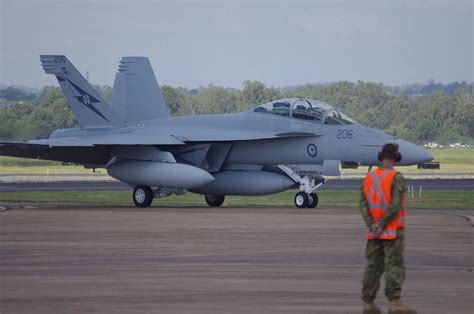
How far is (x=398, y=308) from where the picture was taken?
36.0 feet

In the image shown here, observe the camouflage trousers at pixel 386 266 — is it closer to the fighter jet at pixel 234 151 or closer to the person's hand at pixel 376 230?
the person's hand at pixel 376 230

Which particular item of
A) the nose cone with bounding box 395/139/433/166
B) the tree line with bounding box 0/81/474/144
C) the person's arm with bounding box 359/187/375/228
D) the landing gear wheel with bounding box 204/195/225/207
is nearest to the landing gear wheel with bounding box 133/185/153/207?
the landing gear wheel with bounding box 204/195/225/207

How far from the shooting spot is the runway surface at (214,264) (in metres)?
11.5

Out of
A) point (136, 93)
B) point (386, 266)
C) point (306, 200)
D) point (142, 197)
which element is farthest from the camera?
point (136, 93)

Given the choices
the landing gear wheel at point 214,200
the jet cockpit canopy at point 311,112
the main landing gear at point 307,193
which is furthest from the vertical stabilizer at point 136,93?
the main landing gear at point 307,193

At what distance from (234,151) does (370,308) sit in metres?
17.7

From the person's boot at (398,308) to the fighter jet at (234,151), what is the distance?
50.5 ft

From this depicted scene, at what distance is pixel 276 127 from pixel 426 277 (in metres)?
14.7

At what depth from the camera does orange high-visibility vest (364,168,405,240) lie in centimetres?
1114

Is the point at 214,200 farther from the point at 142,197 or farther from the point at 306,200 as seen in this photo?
the point at 306,200

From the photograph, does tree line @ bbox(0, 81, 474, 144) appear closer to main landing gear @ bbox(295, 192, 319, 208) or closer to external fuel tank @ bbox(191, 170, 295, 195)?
external fuel tank @ bbox(191, 170, 295, 195)

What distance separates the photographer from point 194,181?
88.2ft

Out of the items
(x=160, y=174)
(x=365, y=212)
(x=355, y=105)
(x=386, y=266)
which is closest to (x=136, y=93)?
(x=160, y=174)

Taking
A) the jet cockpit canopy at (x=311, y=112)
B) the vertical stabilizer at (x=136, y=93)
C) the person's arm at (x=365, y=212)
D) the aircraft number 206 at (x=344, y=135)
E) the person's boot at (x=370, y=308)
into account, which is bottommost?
the person's boot at (x=370, y=308)
